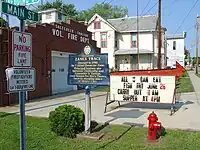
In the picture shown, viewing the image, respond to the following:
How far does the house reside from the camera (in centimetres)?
4025

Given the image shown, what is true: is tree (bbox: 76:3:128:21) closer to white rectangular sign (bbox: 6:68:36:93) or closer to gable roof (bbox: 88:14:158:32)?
gable roof (bbox: 88:14:158:32)

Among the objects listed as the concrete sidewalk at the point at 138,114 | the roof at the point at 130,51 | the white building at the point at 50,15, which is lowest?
the concrete sidewalk at the point at 138,114

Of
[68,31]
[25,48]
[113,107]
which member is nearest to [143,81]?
[113,107]

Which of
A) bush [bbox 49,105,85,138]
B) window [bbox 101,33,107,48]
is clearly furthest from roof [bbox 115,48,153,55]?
bush [bbox 49,105,85,138]

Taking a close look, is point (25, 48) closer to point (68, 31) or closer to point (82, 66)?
point (82, 66)

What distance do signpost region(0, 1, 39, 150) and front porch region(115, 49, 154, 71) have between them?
1388 inches

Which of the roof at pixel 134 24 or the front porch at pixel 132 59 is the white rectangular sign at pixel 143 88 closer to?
the front porch at pixel 132 59

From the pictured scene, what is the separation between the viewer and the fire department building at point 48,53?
12.4 meters

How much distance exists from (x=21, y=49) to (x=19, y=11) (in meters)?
0.58

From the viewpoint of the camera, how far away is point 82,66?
7.25 metres

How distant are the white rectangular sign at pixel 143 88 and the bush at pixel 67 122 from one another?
159 inches

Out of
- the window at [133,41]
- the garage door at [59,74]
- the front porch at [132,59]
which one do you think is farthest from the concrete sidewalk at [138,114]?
the window at [133,41]

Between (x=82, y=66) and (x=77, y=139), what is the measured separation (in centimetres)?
182

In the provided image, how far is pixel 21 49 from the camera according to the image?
4301 millimetres
